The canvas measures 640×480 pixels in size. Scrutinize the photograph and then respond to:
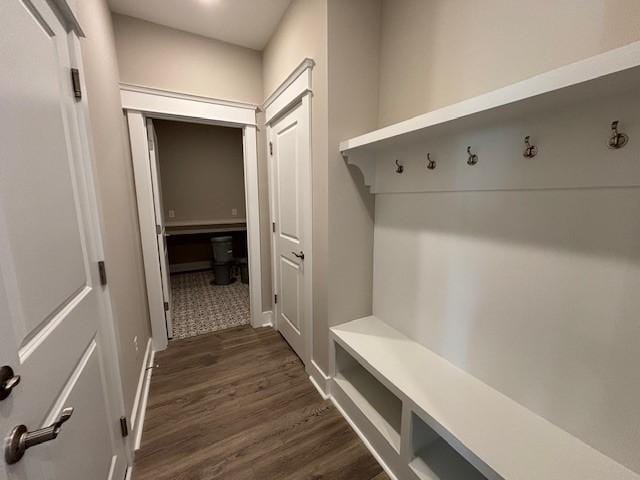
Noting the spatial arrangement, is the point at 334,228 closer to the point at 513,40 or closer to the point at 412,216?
the point at 412,216

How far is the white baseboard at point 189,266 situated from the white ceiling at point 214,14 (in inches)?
147

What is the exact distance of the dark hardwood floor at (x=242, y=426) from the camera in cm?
135

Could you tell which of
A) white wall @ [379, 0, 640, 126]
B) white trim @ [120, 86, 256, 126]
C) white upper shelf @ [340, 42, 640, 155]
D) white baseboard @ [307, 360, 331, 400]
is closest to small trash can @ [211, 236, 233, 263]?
white trim @ [120, 86, 256, 126]

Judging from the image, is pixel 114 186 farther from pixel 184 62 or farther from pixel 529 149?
pixel 529 149

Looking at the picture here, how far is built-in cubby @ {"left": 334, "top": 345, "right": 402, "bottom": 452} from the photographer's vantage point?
1.40m

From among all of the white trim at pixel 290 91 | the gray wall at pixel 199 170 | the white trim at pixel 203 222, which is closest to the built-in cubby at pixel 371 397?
the white trim at pixel 290 91

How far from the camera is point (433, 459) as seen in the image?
48.2 inches

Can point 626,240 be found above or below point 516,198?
below

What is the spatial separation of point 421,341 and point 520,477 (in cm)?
73

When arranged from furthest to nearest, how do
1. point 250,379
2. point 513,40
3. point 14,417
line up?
point 250,379
point 513,40
point 14,417

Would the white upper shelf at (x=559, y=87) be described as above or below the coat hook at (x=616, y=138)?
above

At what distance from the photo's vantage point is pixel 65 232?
0.86 m

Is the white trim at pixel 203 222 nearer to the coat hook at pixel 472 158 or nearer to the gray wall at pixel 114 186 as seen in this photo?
the gray wall at pixel 114 186

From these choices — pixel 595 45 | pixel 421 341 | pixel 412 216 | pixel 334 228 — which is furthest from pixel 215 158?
pixel 595 45
